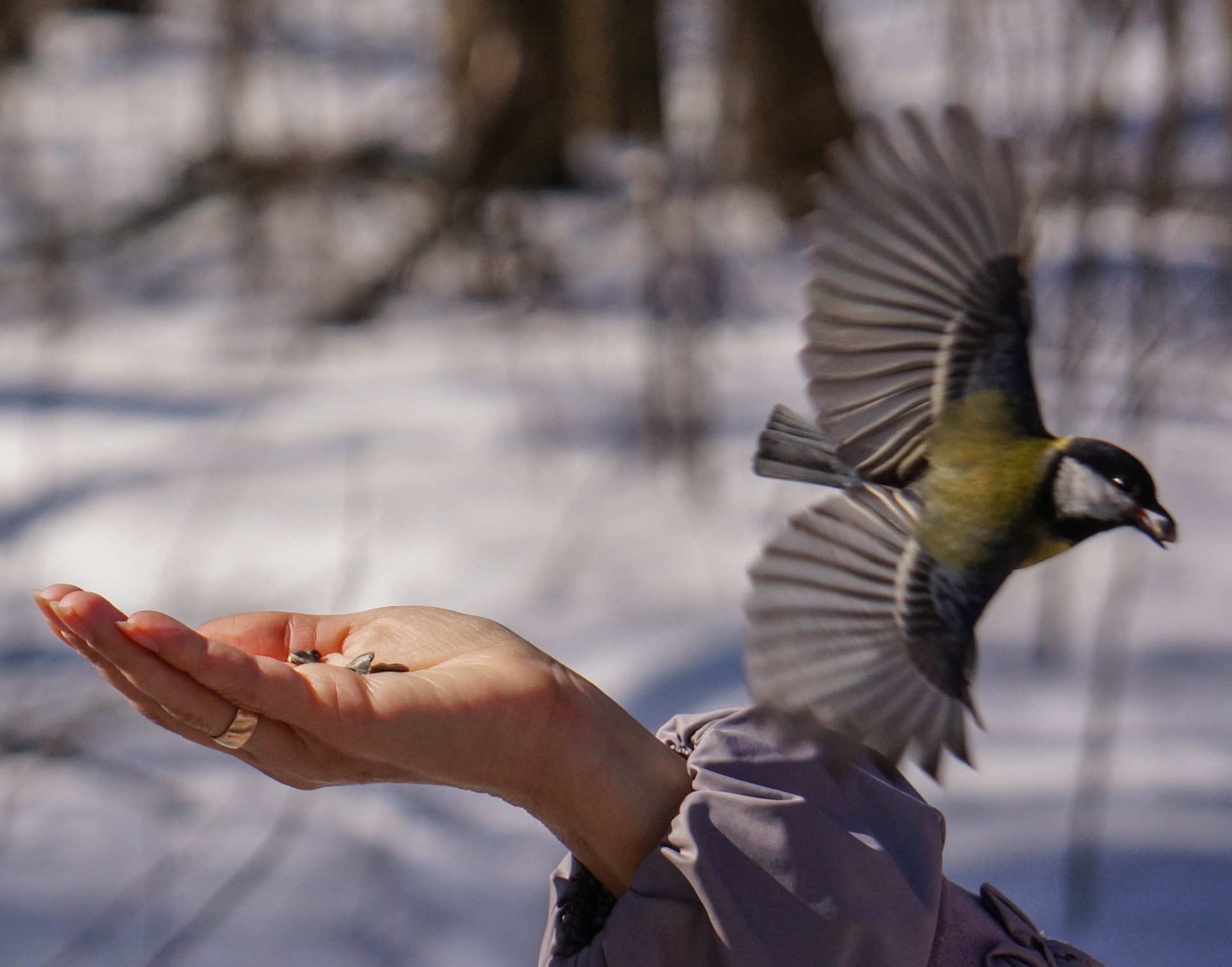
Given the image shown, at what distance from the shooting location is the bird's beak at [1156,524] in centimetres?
70

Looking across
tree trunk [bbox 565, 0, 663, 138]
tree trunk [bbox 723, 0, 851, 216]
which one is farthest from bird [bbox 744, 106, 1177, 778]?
tree trunk [bbox 723, 0, 851, 216]

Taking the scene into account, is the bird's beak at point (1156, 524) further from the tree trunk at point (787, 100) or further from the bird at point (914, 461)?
the tree trunk at point (787, 100)

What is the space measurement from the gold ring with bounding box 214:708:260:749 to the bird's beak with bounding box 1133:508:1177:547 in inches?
22.2

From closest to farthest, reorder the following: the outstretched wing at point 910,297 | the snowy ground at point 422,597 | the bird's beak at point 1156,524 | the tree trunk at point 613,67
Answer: the bird's beak at point 1156,524 < the outstretched wing at point 910,297 < the snowy ground at point 422,597 < the tree trunk at point 613,67

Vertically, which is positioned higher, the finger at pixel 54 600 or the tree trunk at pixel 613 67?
Result: the tree trunk at pixel 613 67

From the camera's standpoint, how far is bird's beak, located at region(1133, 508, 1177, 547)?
699 millimetres

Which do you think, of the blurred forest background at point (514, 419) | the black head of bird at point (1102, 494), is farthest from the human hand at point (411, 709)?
the blurred forest background at point (514, 419)

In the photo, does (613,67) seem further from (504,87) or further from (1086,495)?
(1086,495)

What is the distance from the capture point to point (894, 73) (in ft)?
21.5

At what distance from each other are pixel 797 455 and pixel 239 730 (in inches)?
16.5

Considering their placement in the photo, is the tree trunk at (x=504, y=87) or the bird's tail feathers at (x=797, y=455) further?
the tree trunk at (x=504, y=87)

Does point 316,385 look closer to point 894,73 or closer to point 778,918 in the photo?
point 778,918

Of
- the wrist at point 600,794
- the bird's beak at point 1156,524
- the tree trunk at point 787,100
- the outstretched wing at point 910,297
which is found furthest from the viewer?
the tree trunk at point 787,100

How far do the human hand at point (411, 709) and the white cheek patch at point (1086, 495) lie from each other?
1.21 feet
